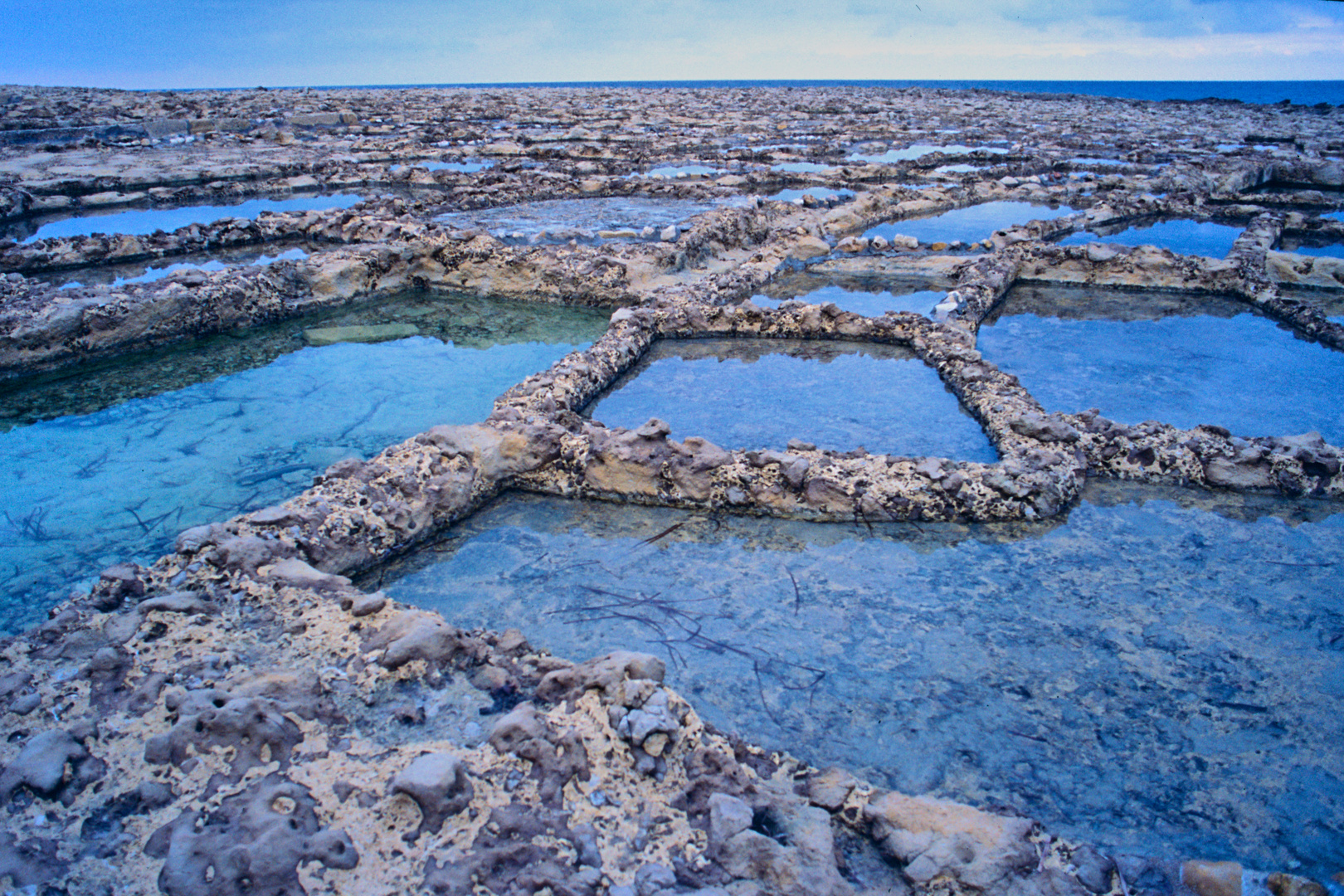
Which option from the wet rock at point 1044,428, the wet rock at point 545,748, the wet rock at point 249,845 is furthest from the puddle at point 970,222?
the wet rock at point 249,845

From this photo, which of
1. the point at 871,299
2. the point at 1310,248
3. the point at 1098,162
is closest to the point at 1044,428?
the point at 871,299

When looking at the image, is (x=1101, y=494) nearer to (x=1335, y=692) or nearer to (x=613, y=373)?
(x=1335, y=692)

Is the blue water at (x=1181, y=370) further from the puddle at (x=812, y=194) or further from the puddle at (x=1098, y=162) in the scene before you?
the puddle at (x=1098, y=162)

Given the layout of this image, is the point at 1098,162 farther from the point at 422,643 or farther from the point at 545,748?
the point at 545,748

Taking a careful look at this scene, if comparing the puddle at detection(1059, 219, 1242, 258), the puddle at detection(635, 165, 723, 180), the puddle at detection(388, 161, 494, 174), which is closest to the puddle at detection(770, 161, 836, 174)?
the puddle at detection(635, 165, 723, 180)

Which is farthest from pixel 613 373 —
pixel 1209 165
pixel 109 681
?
pixel 1209 165
